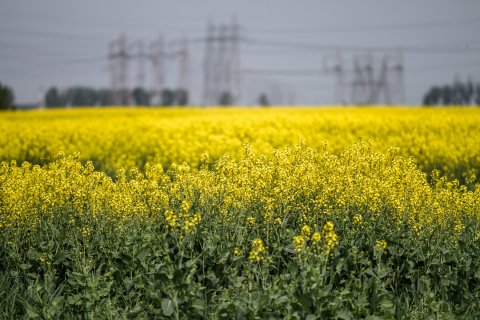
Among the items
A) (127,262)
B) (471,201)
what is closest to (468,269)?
(471,201)

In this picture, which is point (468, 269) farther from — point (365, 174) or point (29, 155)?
point (29, 155)

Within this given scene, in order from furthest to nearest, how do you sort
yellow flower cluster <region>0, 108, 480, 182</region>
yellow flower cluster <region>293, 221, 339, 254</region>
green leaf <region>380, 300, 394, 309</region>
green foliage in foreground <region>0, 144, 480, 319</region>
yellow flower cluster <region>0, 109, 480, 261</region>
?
yellow flower cluster <region>0, 108, 480, 182</region> < yellow flower cluster <region>0, 109, 480, 261</region> < green leaf <region>380, 300, 394, 309</region> < green foliage in foreground <region>0, 144, 480, 319</region> < yellow flower cluster <region>293, 221, 339, 254</region>

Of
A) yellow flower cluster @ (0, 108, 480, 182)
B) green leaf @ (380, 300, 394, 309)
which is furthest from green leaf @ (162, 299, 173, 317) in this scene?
yellow flower cluster @ (0, 108, 480, 182)

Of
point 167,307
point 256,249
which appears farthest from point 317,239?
point 167,307

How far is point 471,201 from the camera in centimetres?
701

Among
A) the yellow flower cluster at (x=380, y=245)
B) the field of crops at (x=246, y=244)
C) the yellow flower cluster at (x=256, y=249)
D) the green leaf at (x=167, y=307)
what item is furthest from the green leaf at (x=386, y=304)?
the green leaf at (x=167, y=307)

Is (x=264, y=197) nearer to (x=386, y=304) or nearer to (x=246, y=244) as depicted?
(x=246, y=244)

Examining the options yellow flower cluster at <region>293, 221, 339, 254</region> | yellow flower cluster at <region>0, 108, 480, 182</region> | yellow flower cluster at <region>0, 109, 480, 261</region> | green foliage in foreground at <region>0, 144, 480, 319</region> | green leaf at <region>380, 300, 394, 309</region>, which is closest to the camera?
yellow flower cluster at <region>293, 221, 339, 254</region>

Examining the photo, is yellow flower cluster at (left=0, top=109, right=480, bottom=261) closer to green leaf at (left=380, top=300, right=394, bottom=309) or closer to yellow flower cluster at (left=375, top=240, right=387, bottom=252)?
yellow flower cluster at (left=375, top=240, right=387, bottom=252)

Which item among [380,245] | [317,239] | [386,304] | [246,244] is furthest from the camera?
[246,244]

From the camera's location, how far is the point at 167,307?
5.18m

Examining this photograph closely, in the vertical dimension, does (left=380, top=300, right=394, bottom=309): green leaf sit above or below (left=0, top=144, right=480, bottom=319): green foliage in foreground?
below

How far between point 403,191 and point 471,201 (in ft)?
2.57

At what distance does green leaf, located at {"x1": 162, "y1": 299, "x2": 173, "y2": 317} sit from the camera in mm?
5125
